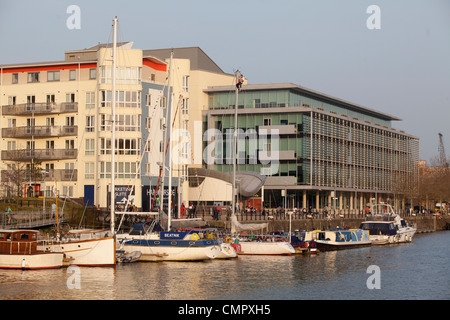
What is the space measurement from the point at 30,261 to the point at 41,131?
4475cm

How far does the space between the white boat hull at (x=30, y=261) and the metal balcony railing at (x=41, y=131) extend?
42.7 metres

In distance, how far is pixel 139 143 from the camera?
88.0 meters

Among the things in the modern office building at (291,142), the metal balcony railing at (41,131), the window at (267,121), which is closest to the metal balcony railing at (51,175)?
the metal balcony railing at (41,131)

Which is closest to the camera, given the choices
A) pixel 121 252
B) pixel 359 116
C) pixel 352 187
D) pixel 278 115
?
pixel 121 252

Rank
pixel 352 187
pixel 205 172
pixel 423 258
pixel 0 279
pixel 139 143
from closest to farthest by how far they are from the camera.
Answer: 1. pixel 0 279
2. pixel 423 258
3. pixel 139 143
4. pixel 205 172
5. pixel 352 187

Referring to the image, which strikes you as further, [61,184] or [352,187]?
[352,187]

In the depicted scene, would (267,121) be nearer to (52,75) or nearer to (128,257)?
(52,75)

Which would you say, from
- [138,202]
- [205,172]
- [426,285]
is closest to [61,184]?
[138,202]

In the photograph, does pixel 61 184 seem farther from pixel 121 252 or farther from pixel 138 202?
pixel 121 252

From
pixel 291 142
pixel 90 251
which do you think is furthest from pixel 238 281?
pixel 291 142

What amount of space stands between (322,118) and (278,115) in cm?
845

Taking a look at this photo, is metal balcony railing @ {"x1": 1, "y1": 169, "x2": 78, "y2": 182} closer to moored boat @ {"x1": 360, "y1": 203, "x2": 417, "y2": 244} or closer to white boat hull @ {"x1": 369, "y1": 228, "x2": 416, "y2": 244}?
moored boat @ {"x1": 360, "y1": 203, "x2": 417, "y2": 244}

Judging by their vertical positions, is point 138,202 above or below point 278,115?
below

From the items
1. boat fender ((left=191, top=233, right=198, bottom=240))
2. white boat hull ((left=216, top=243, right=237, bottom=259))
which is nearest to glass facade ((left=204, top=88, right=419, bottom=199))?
white boat hull ((left=216, top=243, right=237, bottom=259))
